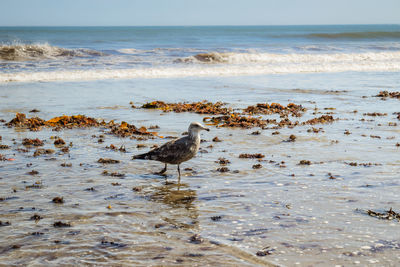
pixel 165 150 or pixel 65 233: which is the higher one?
pixel 165 150

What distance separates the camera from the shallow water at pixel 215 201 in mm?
5531

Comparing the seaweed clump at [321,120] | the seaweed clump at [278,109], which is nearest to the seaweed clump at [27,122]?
the seaweed clump at [278,109]

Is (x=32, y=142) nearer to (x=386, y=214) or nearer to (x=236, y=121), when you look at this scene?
(x=236, y=121)

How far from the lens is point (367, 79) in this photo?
2612cm

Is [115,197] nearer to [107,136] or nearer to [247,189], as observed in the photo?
[247,189]

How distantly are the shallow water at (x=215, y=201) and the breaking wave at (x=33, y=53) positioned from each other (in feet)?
87.1

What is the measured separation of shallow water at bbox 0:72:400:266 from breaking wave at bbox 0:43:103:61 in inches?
1045

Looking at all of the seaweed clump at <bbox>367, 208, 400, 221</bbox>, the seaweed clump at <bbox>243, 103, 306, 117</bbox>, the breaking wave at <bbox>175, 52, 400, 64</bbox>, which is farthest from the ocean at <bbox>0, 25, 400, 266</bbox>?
the breaking wave at <bbox>175, 52, 400, 64</bbox>

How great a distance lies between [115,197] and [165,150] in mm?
1720

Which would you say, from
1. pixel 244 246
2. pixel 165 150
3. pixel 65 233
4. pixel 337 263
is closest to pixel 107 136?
pixel 165 150

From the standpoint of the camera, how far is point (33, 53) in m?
41.2

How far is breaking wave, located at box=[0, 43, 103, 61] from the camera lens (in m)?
38.6

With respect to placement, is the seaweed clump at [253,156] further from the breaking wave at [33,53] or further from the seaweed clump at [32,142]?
the breaking wave at [33,53]

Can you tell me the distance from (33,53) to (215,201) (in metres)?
38.2
